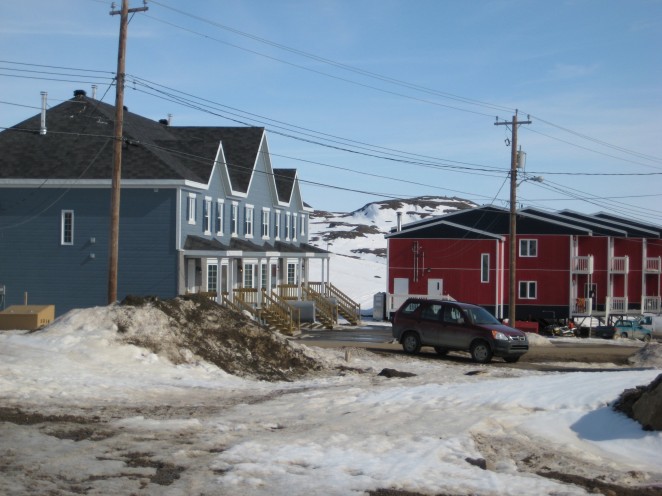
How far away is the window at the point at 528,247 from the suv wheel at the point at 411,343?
Result: 30.6 meters

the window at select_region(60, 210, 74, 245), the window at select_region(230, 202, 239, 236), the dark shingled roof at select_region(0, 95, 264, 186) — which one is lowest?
the window at select_region(60, 210, 74, 245)

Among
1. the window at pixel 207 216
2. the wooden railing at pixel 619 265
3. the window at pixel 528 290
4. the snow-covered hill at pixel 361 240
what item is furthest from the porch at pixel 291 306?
the wooden railing at pixel 619 265

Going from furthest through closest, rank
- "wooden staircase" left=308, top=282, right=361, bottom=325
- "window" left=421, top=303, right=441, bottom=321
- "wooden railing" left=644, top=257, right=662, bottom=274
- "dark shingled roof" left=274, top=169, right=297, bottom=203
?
"wooden railing" left=644, top=257, right=662, bottom=274
"dark shingled roof" left=274, top=169, right=297, bottom=203
"wooden staircase" left=308, top=282, right=361, bottom=325
"window" left=421, top=303, right=441, bottom=321

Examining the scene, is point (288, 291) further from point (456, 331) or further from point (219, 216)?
point (456, 331)

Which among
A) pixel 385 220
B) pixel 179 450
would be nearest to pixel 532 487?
pixel 179 450

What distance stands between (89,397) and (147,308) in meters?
6.74

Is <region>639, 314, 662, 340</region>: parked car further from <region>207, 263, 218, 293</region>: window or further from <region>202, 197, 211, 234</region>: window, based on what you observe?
<region>202, 197, 211, 234</region>: window

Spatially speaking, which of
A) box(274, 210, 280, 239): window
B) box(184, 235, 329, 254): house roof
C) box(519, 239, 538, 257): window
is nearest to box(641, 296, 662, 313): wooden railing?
box(519, 239, 538, 257): window

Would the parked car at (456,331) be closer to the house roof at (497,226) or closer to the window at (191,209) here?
the window at (191,209)

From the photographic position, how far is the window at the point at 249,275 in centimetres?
4628

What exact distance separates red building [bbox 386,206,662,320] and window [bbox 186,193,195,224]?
60.9ft

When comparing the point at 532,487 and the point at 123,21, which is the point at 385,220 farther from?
the point at 532,487

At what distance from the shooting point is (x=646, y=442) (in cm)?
1180

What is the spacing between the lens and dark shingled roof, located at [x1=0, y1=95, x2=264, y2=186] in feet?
125
